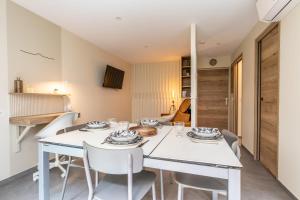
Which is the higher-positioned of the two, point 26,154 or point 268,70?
point 268,70

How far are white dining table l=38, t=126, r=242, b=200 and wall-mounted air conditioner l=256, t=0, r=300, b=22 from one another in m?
1.59

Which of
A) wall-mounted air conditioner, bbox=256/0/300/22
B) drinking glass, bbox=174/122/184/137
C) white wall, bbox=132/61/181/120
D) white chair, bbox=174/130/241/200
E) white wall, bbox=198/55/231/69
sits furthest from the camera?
white wall, bbox=132/61/181/120

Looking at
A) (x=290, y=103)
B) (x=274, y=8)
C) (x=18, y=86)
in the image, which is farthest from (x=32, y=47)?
(x=290, y=103)

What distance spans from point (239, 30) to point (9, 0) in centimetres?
370

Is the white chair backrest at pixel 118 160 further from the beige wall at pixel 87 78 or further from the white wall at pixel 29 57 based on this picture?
the beige wall at pixel 87 78

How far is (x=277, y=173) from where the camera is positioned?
2.19 m

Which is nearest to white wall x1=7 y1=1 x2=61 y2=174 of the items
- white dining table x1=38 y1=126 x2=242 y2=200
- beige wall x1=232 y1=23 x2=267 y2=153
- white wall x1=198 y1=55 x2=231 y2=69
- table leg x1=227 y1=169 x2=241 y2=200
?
white dining table x1=38 y1=126 x2=242 y2=200

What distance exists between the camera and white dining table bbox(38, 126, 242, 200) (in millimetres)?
931

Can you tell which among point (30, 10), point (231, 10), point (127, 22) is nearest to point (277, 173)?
point (231, 10)

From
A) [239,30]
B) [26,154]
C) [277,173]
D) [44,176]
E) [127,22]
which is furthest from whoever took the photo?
[239,30]

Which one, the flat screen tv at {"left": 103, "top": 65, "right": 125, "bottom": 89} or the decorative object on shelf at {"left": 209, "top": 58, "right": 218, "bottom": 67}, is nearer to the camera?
the flat screen tv at {"left": 103, "top": 65, "right": 125, "bottom": 89}

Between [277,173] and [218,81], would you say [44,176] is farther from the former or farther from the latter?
[218,81]

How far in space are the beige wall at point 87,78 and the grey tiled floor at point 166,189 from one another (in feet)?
5.00

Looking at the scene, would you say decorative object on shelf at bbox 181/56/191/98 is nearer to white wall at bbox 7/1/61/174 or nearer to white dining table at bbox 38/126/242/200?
white wall at bbox 7/1/61/174
